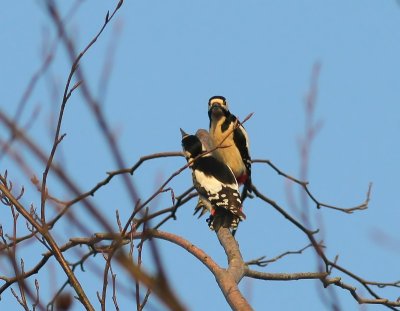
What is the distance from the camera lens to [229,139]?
25.3ft

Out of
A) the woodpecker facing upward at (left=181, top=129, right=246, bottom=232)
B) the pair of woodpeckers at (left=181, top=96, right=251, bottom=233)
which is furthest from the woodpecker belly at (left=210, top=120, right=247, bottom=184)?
the woodpecker facing upward at (left=181, top=129, right=246, bottom=232)

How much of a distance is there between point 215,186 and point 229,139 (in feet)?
3.94

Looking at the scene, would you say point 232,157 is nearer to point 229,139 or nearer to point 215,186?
point 229,139

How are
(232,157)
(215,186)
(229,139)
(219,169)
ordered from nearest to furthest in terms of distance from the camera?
1. (215,186)
2. (219,169)
3. (232,157)
4. (229,139)

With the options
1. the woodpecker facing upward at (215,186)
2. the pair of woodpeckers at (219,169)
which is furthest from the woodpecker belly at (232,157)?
the woodpecker facing upward at (215,186)

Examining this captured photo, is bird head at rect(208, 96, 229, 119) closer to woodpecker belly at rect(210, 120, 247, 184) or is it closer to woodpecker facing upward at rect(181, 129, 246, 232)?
woodpecker belly at rect(210, 120, 247, 184)

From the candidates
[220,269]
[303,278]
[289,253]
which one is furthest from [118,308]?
[289,253]

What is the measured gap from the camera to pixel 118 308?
3.18m

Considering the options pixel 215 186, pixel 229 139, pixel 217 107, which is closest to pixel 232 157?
pixel 229 139

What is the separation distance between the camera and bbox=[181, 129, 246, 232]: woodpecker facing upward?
618 cm

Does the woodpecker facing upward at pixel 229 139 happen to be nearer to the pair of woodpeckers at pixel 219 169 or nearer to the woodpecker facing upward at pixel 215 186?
the pair of woodpeckers at pixel 219 169

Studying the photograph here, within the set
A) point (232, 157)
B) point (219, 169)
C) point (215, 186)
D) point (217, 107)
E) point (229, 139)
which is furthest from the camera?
point (217, 107)

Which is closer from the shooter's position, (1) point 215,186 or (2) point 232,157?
(1) point 215,186

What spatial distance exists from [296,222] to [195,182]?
69.9 inches
